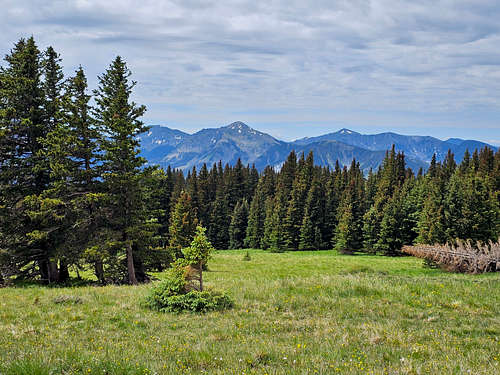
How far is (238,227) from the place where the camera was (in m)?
80.1

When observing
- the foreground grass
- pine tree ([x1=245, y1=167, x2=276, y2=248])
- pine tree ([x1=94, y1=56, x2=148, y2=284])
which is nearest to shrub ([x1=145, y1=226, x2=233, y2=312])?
the foreground grass

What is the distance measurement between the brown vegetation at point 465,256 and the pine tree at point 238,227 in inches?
2156

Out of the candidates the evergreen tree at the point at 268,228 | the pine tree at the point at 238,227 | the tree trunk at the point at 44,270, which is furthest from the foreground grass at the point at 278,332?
the pine tree at the point at 238,227

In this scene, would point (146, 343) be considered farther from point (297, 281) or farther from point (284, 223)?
point (284, 223)

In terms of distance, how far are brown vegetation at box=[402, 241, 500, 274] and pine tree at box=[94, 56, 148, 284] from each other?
66.9 ft

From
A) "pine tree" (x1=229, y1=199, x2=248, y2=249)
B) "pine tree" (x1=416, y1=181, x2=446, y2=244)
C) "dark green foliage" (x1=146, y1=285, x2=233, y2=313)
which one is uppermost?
"pine tree" (x1=416, y1=181, x2=446, y2=244)

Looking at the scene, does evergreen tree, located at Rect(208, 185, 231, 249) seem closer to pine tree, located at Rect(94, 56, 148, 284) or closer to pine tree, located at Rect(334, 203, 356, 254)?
pine tree, located at Rect(334, 203, 356, 254)

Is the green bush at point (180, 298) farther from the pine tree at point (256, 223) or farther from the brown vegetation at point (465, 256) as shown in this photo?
the pine tree at point (256, 223)

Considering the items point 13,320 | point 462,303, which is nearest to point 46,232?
point 13,320

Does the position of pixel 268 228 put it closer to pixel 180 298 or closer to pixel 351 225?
pixel 351 225

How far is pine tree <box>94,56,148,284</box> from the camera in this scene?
20328mm

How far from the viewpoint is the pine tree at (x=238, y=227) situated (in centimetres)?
7950

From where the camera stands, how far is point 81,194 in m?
20.8

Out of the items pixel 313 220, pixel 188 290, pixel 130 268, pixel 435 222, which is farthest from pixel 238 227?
pixel 188 290
